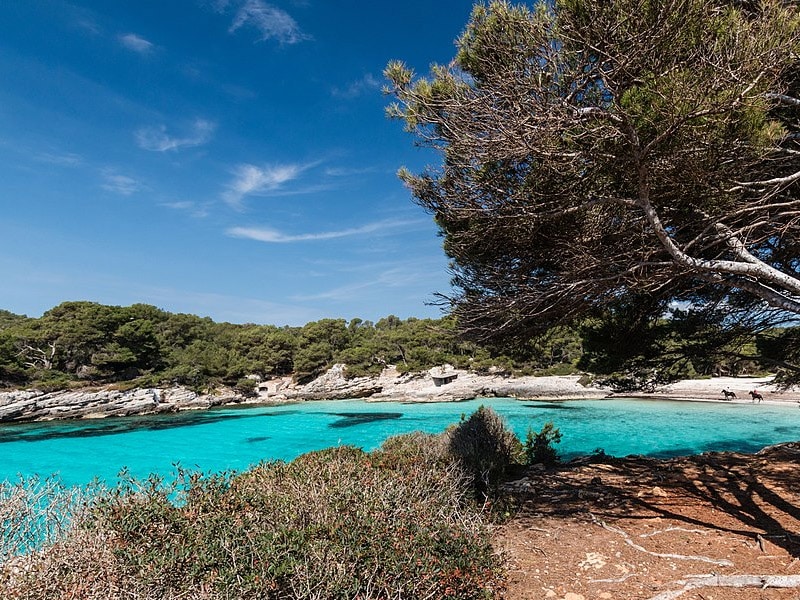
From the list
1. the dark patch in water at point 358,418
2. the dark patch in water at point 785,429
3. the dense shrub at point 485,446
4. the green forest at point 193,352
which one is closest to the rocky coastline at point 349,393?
the green forest at point 193,352

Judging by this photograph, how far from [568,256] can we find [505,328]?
1226 millimetres

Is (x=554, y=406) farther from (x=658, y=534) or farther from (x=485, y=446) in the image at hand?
(x=658, y=534)

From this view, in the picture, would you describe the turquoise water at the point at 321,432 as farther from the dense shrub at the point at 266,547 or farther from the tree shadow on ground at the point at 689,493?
the dense shrub at the point at 266,547

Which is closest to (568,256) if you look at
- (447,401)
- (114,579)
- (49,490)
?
(114,579)

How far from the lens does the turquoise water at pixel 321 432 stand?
57.2 feet

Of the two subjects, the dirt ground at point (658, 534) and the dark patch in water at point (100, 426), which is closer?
the dirt ground at point (658, 534)

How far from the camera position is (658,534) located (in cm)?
489

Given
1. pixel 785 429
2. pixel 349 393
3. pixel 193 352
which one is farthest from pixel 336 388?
pixel 785 429

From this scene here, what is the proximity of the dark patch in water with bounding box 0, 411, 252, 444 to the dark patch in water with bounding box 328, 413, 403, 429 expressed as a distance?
7.53m

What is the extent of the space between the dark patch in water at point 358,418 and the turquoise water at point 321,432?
2.8 inches

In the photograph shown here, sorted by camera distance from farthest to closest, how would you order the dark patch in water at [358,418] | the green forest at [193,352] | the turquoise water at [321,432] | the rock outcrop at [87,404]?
the green forest at [193,352], the rock outcrop at [87,404], the dark patch in water at [358,418], the turquoise water at [321,432]

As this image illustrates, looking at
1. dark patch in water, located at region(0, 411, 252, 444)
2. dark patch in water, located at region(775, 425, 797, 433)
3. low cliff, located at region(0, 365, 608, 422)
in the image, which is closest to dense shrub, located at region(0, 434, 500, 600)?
dark patch in water, located at region(775, 425, 797, 433)

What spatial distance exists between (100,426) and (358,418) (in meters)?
16.3

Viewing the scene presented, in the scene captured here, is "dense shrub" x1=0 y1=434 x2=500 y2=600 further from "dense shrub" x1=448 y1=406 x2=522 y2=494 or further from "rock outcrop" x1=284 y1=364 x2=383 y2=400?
"rock outcrop" x1=284 y1=364 x2=383 y2=400
